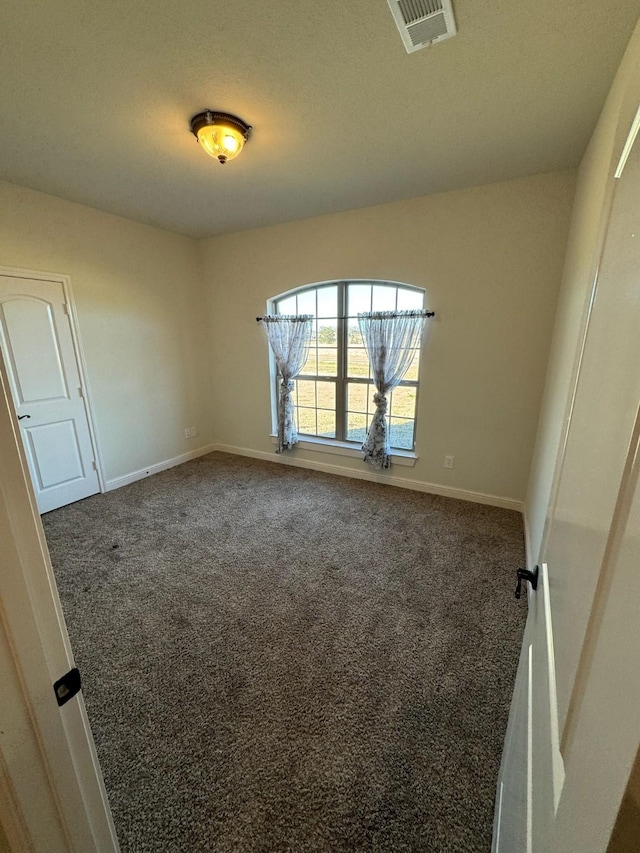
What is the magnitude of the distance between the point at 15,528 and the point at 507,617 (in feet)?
7.29

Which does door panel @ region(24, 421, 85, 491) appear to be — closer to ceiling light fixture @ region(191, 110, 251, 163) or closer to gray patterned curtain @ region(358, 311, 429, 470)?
ceiling light fixture @ region(191, 110, 251, 163)

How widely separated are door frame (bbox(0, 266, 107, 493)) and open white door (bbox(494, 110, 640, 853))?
3678 millimetres

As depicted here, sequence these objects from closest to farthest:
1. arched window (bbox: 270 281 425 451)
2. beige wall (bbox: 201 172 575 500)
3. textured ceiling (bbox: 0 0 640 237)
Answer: textured ceiling (bbox: 0 0 640 237) → beige wall (bbox: 201 172 575 500) → arched window (bbox: 270 281 425 451)

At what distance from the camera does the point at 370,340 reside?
3.23 m

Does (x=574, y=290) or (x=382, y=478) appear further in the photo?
(x=382, y=478)

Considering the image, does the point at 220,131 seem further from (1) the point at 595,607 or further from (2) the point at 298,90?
(1) the point at 595,607

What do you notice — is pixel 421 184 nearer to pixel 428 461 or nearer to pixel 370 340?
pixel 370 340

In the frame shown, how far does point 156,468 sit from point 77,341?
5.09 ft

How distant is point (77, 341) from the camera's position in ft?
10.1

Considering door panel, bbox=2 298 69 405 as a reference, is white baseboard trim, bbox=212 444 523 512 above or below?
below

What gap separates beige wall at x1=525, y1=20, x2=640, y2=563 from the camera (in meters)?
1.44

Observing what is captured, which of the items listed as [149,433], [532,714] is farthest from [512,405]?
[149,433]

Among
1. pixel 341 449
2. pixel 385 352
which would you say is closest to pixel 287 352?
pixel 385 352

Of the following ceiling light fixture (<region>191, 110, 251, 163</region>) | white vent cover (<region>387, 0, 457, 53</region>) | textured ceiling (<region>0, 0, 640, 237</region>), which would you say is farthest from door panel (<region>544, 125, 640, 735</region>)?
ceiling light fixture (<region>191, 110, 251, 163</region>)
